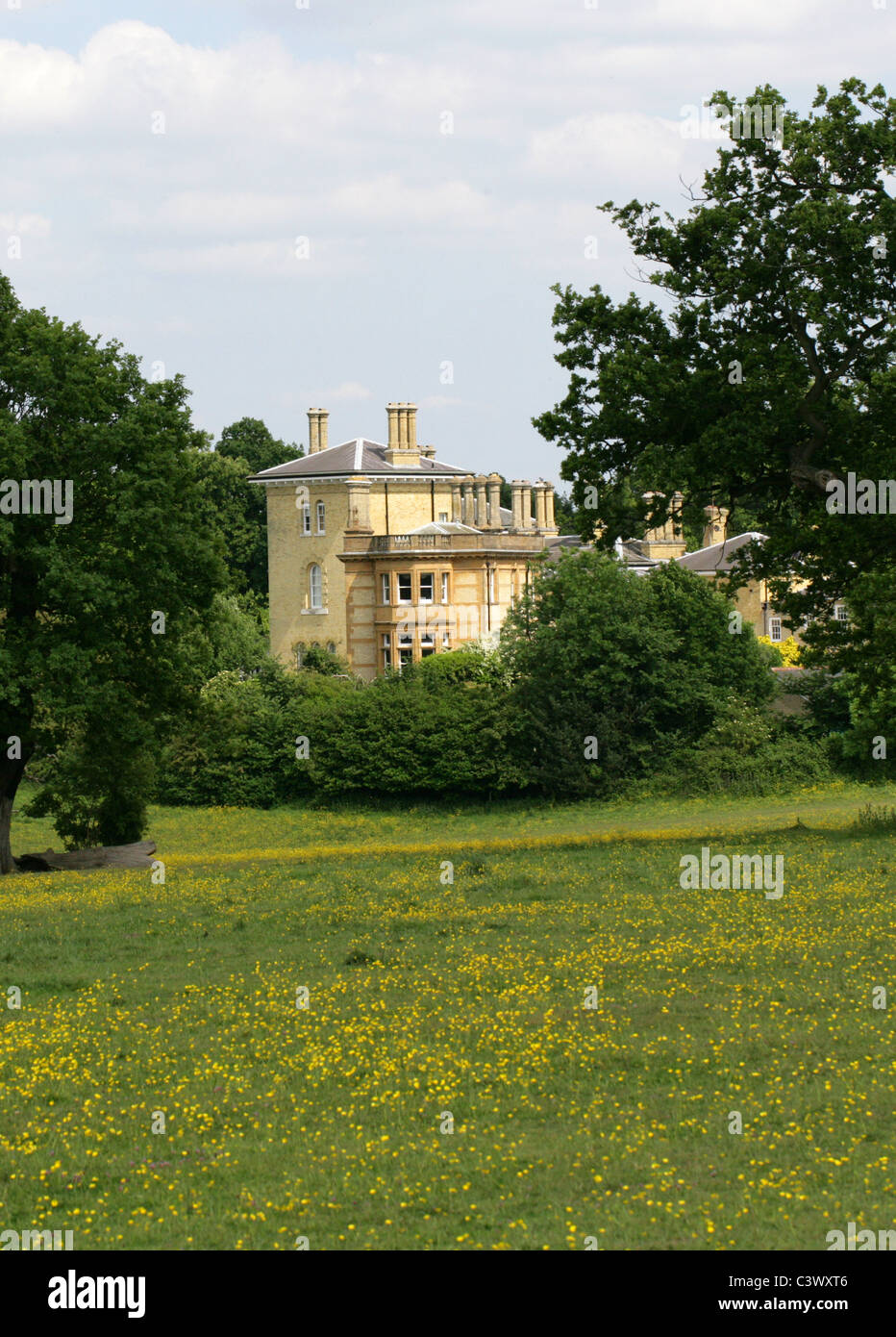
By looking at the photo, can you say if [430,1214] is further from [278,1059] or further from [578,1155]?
[278,1059]

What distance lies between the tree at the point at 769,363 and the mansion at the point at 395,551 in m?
54.8

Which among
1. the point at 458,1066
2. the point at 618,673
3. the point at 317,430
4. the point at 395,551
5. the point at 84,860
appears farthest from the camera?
the point at 317,430

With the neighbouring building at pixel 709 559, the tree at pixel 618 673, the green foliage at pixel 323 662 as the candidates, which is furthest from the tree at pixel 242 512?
the tree at pixel 618 673

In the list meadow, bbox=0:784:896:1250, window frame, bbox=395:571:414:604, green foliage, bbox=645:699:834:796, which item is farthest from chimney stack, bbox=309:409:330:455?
meadow, bbox=0:784:896:1250

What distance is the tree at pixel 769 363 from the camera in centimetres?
3095

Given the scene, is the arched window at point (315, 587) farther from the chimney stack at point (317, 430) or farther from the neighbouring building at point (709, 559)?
the neighbouring building at point (709, 559)

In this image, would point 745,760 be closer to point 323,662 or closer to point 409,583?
point 323,662

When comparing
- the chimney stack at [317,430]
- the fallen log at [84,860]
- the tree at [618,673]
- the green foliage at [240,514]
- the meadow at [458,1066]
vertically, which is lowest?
the fallen log at [84,860]

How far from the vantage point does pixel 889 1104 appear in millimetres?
13062

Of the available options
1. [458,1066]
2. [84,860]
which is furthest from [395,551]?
[458,1066]

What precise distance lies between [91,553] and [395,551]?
5687cm

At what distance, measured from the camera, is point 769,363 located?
31.6 metres

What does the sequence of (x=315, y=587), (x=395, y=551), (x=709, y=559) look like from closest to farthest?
1. (x=395, y=551)
2. (x=315, y=587)
3. (x=709, y=559)
